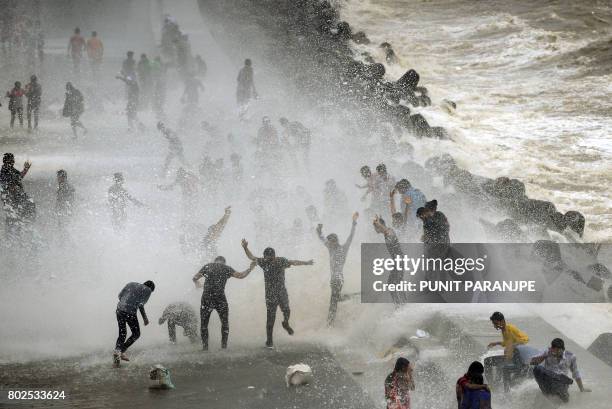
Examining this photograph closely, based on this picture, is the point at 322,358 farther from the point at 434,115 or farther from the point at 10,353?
the point at 434,115

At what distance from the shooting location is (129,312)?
10125 millimetres

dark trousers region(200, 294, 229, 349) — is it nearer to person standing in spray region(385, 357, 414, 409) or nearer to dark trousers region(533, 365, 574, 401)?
person standing in spray region(385, 357, 414, 409)

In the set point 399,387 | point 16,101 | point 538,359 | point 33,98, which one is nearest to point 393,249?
point 538,359

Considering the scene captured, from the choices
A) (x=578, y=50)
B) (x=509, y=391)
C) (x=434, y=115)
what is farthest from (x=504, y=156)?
(x=509, y=391)

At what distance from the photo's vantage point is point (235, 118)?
20.8m

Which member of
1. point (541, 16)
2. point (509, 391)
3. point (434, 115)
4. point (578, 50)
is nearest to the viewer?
point (509, 391)

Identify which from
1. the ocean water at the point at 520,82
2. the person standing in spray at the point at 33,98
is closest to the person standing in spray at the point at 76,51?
the person standing in spray at the point at 33,98

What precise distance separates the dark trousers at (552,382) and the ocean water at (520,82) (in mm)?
7811

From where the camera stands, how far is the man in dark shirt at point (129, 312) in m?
10.1

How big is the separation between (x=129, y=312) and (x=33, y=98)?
10.2 metres

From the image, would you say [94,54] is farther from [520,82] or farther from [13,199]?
[520,82]

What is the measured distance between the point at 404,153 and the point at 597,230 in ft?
12.5

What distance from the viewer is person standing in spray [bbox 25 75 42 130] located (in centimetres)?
1870

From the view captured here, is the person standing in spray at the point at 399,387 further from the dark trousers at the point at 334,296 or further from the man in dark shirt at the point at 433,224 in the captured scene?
the dark trousers at the point at 334,296
